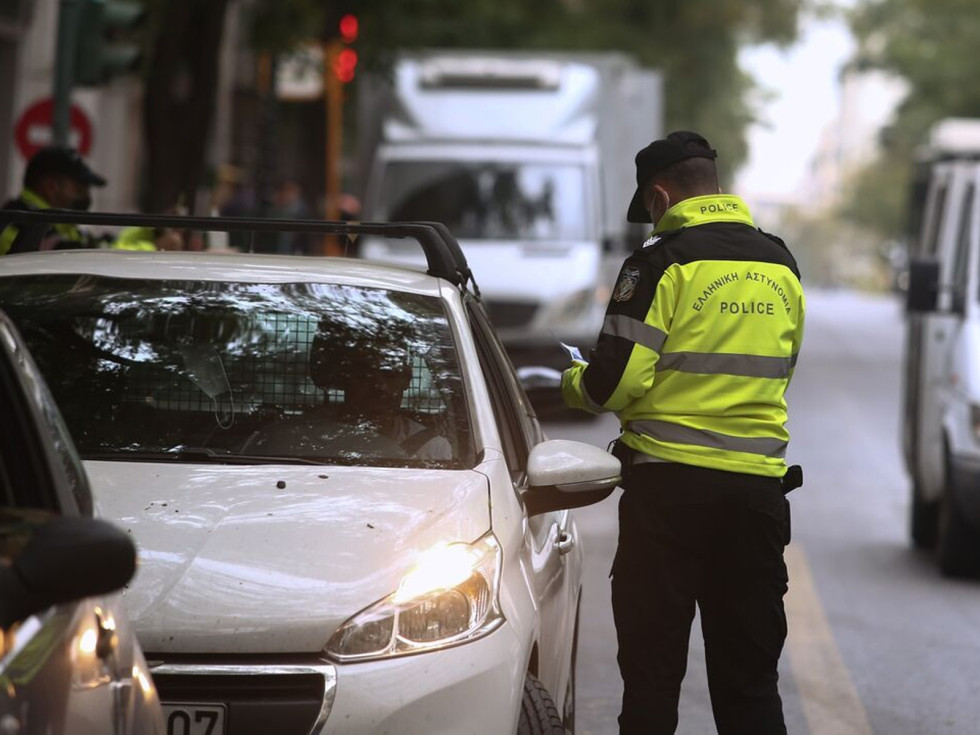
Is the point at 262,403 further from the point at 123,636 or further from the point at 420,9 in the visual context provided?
the point at 420,9

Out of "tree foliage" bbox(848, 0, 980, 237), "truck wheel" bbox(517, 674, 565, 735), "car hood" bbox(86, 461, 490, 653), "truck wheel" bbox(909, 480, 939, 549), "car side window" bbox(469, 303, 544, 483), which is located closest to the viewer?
"car hood" bbox(86, 461, 490, 653)

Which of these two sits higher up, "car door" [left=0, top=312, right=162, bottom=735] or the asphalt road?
"car door" [left=0, top=312, right=162, bottom=735]

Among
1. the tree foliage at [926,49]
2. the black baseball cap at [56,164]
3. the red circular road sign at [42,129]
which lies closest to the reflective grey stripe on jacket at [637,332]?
the black baseball cap at [56,164]

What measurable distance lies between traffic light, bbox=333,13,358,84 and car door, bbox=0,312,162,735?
53.2ft

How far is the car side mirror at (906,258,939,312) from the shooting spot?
401 inches

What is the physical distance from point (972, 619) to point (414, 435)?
509cm

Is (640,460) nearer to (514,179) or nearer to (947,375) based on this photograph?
(947,375)

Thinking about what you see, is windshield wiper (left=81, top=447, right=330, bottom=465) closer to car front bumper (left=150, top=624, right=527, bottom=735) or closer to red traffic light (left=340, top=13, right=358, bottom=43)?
car front bumper (left=150, top=624, right=527, bottom=735)

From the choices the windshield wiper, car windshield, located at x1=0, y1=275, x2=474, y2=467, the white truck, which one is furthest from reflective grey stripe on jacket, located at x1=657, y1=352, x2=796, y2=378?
the white truck

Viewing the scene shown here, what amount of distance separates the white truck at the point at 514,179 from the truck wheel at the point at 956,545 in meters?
7.41

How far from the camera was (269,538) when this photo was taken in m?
4.26

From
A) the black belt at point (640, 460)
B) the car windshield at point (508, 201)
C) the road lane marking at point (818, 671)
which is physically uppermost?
the black belt at point (640, 460)

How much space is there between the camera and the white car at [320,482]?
13.1ft

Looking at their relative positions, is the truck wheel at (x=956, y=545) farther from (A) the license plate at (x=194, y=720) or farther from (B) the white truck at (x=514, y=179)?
(B) the white truck at (x=514, y=179)
